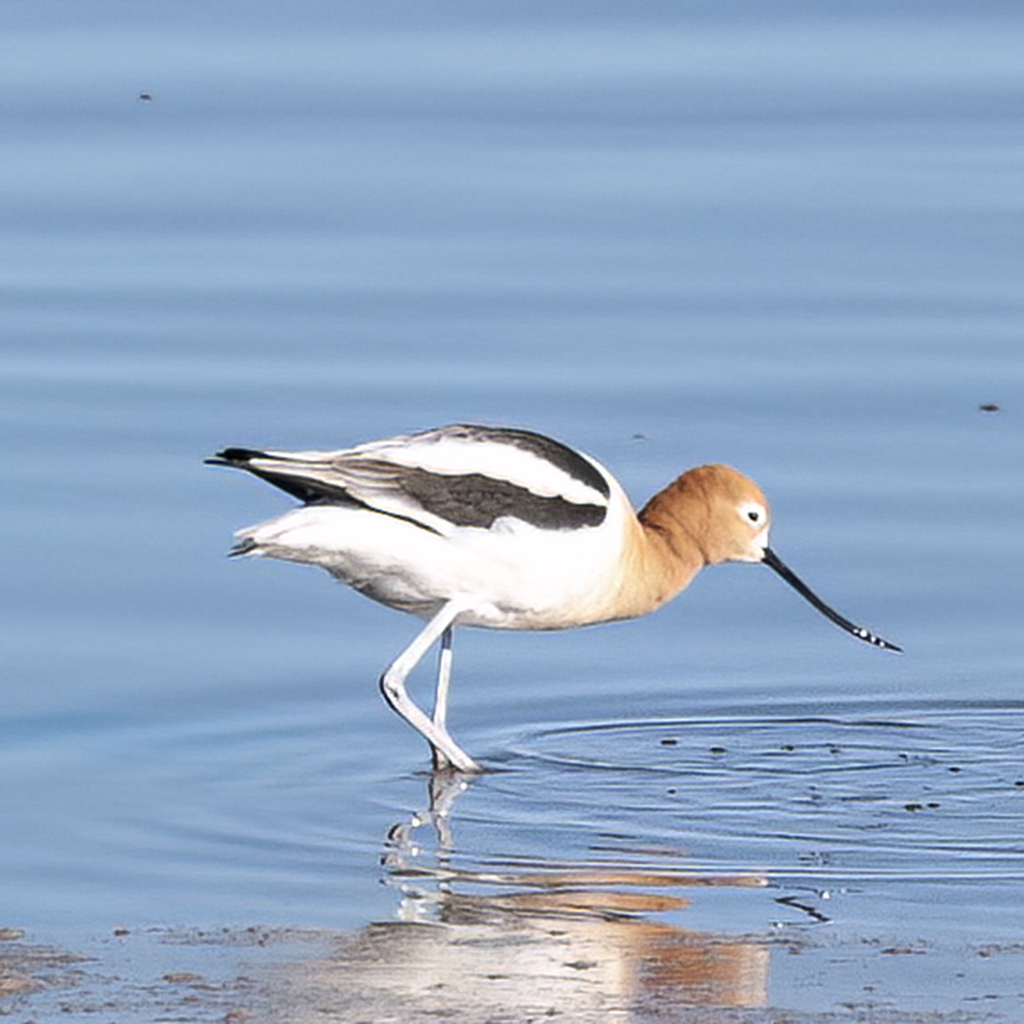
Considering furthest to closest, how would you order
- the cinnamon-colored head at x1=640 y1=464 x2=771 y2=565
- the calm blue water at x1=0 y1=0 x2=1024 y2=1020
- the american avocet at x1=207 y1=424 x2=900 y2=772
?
the cinnamon-colored head at x1=640 y1=464 x2=771 y2=565 < the american avocet at x1=207 y1=424 x2=900 y2=772 < the calm blue water at x1=0 y1=0 x2=1024 y2=1020

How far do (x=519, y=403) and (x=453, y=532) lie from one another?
2.44 meters

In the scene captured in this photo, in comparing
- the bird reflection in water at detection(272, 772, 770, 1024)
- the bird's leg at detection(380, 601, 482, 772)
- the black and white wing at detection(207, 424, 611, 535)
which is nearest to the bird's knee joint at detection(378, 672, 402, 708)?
the bird's leg at detection(380, 601, 482, 772)

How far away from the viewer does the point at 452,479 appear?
8.61 meters

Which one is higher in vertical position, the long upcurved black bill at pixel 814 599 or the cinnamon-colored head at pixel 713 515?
the cinnamon-colored head at pixel 713 515

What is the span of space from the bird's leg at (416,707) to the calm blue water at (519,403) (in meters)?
0.10

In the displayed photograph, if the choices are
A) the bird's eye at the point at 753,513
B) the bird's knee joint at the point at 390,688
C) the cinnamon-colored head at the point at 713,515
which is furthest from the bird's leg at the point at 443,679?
the bird's eye at the point at 753,513

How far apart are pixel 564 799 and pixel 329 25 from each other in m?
8.71

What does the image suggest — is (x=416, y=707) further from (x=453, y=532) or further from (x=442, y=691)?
(x=453, y=532)

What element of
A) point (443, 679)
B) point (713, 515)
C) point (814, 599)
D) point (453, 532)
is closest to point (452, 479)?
point (453, 532)

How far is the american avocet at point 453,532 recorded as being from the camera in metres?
8.56

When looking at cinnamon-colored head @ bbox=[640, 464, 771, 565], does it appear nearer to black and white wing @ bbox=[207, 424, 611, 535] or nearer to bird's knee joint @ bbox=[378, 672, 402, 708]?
black and white wing @ bbox=[207, 424, 611, 535]

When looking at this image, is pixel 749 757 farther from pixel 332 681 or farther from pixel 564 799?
pixel 332 681

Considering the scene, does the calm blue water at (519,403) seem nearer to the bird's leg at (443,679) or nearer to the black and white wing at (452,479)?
the bird's leg at (443,679)

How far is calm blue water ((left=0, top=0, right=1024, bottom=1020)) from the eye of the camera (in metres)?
7.83
